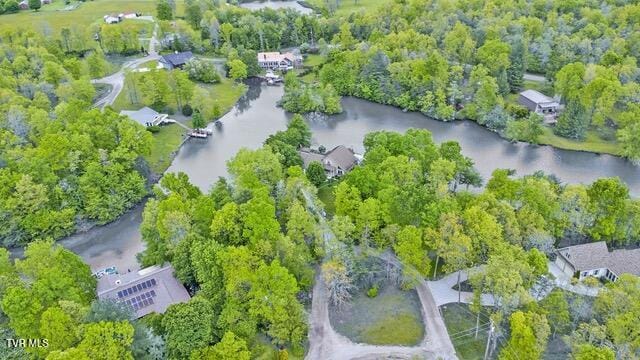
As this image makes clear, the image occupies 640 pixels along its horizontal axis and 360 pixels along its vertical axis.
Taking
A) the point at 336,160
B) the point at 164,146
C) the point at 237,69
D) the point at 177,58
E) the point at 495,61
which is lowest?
the point at 164,146

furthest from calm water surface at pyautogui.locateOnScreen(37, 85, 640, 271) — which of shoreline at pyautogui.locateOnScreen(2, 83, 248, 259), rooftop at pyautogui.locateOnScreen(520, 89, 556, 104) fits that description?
rooftop at pyautogui.locateOnScreen(520, 89, 556, 104)

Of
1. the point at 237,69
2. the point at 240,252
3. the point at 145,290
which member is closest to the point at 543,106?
the point at 237,69

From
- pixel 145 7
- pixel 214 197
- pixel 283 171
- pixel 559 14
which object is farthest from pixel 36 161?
pixel 559 14

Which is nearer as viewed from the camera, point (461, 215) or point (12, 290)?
point (12, 290)

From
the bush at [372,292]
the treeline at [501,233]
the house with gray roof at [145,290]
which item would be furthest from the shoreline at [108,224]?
the bush at [372,292]

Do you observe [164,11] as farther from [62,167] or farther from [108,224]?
[108,224]

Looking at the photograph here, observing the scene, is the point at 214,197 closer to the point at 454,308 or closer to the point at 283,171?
the point at 283,171

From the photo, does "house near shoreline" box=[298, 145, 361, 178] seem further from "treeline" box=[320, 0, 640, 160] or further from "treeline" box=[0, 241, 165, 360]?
"treeline" box=[0, 241, 165, 360]
